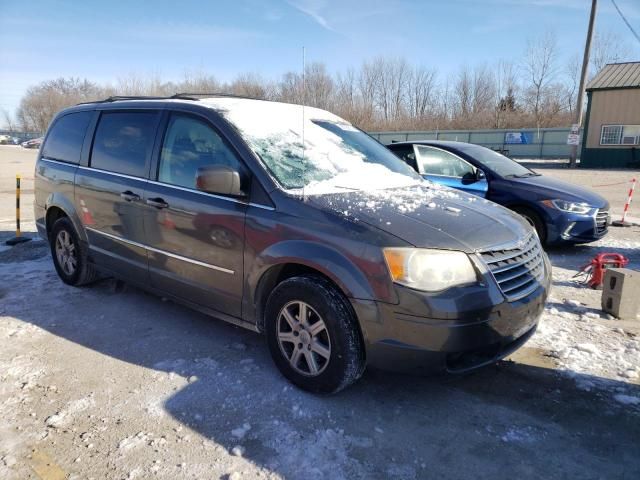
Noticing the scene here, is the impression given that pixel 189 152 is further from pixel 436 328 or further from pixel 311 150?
pixel 436 328

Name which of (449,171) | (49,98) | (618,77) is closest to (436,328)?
(449,171)

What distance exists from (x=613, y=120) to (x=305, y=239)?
101ft

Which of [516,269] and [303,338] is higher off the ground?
[516,269]

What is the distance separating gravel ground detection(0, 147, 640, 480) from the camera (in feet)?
8.07

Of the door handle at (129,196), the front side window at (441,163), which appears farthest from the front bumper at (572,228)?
the door handle at (129,196)

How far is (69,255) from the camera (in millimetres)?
5035

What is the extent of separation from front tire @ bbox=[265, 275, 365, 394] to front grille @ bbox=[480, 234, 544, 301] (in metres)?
0.89

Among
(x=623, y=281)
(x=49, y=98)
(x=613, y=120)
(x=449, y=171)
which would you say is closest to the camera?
(x=623, y=281)

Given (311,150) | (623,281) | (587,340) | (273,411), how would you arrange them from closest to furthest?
(273,411) < (311,150) < (587,340) < (623,281)

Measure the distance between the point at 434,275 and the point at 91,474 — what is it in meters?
2.04

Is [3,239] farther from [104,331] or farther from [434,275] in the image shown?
[434,275]

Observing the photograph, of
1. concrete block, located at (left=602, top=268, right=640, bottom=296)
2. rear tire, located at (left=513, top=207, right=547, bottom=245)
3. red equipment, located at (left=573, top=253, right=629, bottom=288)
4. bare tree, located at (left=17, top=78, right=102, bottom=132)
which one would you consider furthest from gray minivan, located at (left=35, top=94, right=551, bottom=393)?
bare tree, located at (left=17, top=78, right=102, bottom=132)

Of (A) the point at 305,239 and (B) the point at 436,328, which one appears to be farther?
(A) the point at 305,239

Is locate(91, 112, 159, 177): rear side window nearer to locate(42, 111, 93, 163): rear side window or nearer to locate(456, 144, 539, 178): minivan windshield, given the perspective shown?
locate(42, 111, 93, 163): rear side window
